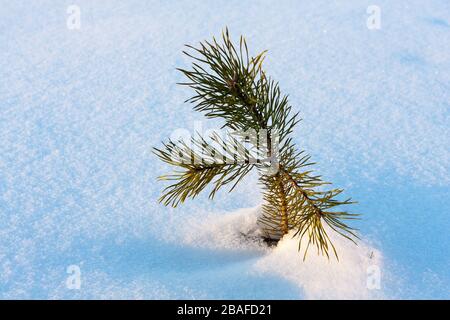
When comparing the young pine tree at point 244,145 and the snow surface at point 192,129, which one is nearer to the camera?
the young pine tree at point 244,145

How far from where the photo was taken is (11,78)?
9.10 feet

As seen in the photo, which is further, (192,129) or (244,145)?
(192,129)

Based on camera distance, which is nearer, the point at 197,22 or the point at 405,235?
the point at 405,235

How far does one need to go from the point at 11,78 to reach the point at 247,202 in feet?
5.22

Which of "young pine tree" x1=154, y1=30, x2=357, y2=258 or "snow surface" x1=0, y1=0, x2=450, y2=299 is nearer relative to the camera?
"young pine tree" x1=154, y1=30, x2=357, y2=258

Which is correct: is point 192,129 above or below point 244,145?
above

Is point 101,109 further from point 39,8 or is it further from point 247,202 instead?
point 39,8

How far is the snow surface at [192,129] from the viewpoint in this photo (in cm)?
159

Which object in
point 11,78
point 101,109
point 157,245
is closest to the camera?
point 157,245

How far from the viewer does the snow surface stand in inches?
62.5

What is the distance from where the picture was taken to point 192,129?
245cm
